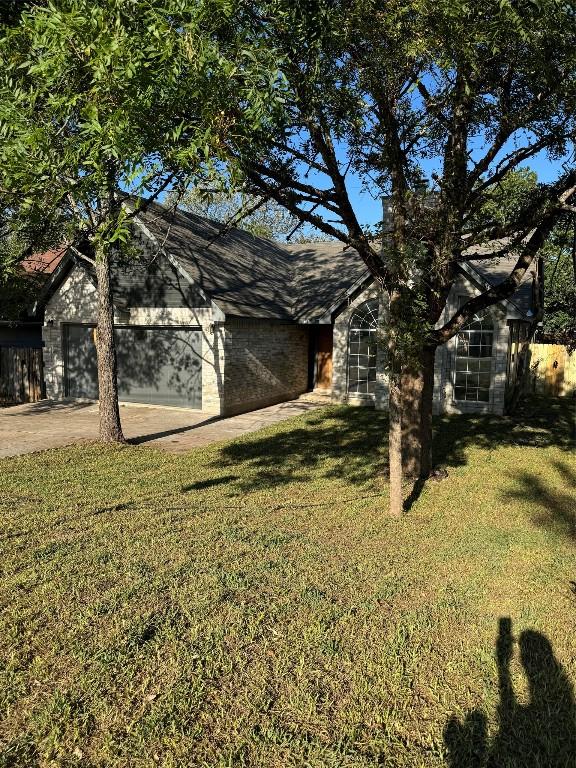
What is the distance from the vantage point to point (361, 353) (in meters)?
17.6

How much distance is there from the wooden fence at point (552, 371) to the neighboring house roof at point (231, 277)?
20.7 ft

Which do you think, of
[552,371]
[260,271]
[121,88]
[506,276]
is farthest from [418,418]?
[552,371]

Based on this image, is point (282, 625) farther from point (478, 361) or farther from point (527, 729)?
point (478, 361)

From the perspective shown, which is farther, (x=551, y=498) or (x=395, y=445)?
(x=551, y=498)

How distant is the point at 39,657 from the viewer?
3922 millimetres

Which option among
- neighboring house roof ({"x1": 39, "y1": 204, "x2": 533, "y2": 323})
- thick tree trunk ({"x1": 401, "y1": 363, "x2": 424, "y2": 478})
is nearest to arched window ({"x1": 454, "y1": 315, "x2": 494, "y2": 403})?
neighboring house roof ({"x1": 39, "y1": 204, "x2": 533, "y2": 323})

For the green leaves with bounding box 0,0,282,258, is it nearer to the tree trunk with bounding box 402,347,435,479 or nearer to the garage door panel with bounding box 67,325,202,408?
the tree trunk with bounding box 402,347,435,479

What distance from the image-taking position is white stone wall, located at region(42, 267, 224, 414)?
1488cm

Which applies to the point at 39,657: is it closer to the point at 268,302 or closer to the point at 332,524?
the point at 332,524

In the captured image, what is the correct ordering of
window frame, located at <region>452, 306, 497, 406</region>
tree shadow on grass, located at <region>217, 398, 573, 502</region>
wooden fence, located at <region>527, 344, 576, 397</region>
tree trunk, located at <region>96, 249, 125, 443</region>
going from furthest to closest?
wooden fence, located at <region>527, 344, 576, 397</region> < window frame, located at <region>452, 306, 497, 406</region> < tree trunk, located at <region>96, 249, 125, 443</region> < tree shadow on grass, located at <region>217, 398, 573, 502</region>

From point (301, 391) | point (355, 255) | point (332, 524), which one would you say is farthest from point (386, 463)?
point (355, 255)

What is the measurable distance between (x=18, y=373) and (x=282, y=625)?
15769 mm

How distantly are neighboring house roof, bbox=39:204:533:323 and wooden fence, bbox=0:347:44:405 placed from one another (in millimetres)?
2518

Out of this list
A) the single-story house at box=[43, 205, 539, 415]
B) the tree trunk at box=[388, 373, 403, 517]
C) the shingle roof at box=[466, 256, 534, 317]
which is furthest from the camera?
the shingle roof at box=[466, 256, 534, 317]
